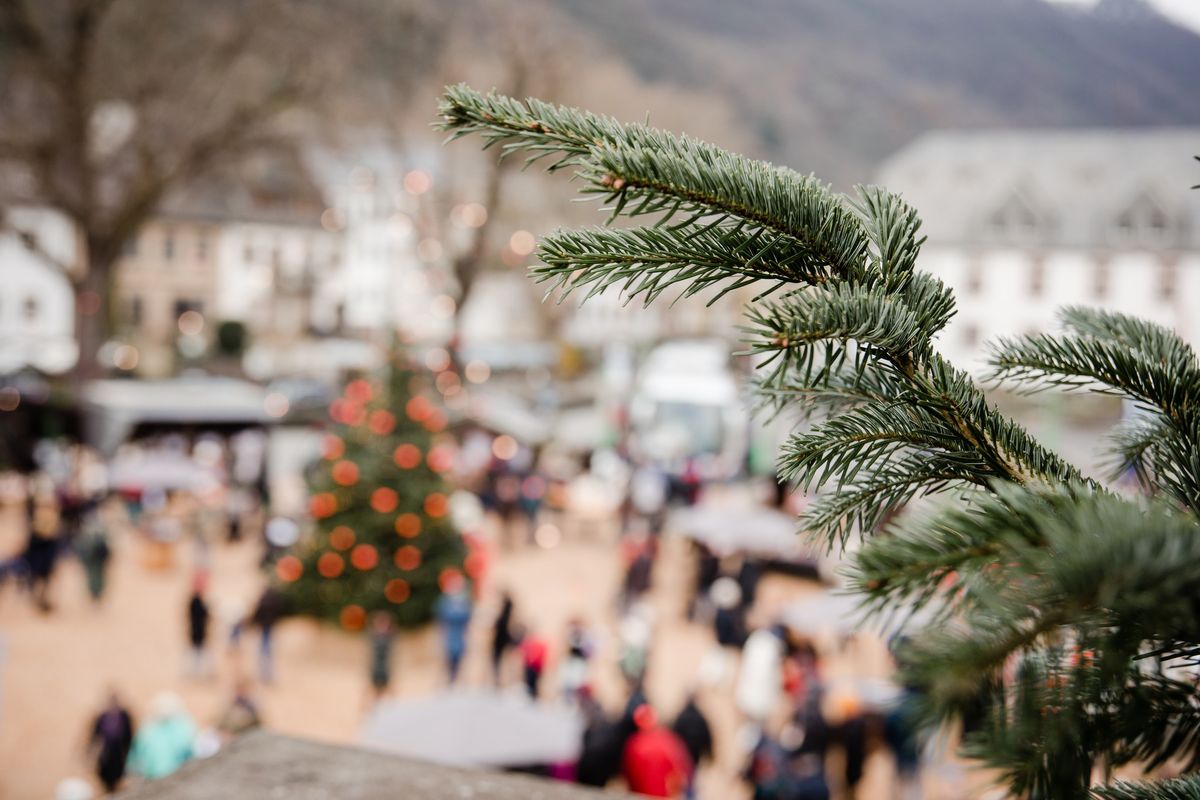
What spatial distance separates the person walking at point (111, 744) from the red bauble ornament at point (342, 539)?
485 cm

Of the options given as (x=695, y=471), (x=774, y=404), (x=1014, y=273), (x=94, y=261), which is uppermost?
(x=1014, y=273)

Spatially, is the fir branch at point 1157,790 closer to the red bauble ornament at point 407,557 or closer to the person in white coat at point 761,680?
the person in white coat at point 761,680

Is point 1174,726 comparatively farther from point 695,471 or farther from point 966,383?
point 695,471

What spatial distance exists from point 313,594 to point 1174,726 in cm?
1358

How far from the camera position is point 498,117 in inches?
42.8

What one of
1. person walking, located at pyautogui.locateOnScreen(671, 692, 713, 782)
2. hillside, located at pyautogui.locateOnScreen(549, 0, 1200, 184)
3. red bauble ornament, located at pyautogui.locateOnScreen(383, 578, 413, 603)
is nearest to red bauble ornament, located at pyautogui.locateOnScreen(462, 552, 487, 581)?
red bauble ornament, located at pyautogui.locateOnScreen(383, 578, 413, 603)

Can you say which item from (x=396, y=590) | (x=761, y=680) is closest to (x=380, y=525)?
(x=396, y=590)

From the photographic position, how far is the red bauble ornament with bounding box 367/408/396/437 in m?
13.8

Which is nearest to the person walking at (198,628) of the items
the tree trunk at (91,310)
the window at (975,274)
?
the tree trunk at (91,310)

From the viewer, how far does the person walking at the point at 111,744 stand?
8.46 m

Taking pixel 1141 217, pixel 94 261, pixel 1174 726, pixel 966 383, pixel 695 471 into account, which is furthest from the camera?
pixel 1141 217

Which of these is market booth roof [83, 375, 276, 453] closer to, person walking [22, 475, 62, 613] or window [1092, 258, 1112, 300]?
person walking [22, 475, 62, 613]

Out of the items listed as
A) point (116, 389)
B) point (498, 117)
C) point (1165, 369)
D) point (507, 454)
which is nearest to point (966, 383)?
point (1165, 369)

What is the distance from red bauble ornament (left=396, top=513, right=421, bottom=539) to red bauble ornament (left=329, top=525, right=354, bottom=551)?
684mm
